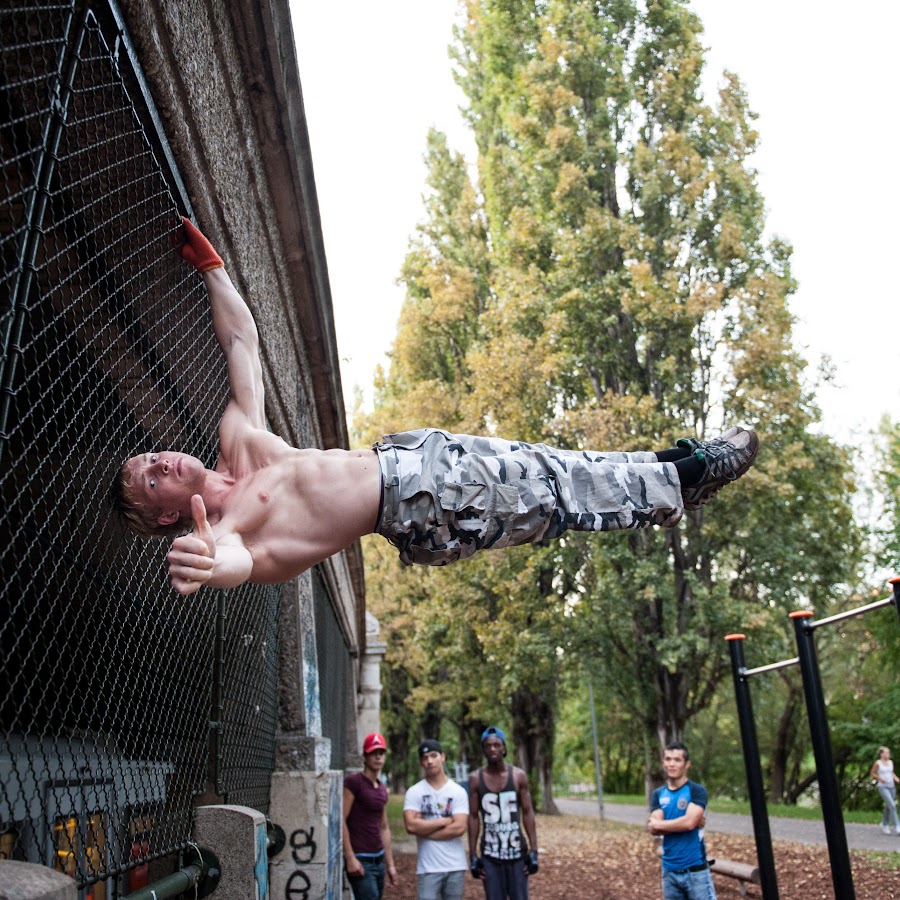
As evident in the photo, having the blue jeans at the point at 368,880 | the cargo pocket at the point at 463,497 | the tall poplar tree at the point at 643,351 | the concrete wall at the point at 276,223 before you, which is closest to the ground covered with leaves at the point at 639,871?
the tall poplar tree at the point at 643,351

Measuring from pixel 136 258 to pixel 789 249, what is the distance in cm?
1476

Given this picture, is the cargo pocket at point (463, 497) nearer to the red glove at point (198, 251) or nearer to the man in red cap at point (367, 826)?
the red glove at point (198, 251)

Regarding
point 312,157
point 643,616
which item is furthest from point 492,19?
point 312,157

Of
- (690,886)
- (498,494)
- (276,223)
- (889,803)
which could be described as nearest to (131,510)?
(498,494)

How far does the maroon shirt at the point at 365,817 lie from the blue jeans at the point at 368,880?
0.10 metres

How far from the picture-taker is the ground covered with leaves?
10070 mm

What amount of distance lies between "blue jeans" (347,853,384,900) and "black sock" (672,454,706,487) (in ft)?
17.8

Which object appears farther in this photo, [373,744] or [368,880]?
[373,744]

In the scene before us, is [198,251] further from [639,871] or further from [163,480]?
[639,871]

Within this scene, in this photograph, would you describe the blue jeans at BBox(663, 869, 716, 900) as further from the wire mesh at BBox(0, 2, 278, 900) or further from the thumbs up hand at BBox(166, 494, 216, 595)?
the thumbs up hand at BBox(166, 494, 216, 595)

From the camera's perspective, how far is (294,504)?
2895mm

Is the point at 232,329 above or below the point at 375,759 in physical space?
above

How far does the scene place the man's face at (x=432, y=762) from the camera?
7.25 metres

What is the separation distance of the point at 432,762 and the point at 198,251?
519 cm
